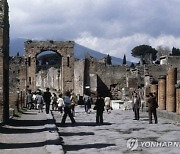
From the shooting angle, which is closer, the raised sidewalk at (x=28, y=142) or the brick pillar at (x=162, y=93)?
the raised sidewalk at (x=28, y=142)

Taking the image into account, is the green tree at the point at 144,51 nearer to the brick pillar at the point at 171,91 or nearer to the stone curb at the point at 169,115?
the brick pillar at the point at 171,91

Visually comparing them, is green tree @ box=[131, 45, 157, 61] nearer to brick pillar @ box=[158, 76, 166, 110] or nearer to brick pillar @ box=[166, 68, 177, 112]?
brick pillar @ box=[158, 76, 166, 110]

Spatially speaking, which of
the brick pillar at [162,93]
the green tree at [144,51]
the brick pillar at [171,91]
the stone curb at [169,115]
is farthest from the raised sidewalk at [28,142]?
the green tree at [144,51]

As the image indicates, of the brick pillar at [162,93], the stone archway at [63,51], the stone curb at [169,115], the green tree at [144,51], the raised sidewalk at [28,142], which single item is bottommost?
the raised sidewalk at [28,142]

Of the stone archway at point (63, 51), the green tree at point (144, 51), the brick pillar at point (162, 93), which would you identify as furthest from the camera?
the green tree at point (144, 51)

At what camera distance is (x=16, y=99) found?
29297 mm

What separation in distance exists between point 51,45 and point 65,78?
12.6 ft

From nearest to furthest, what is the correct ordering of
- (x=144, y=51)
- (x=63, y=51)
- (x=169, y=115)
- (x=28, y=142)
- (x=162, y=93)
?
1. (x=28, y=142)
2. (x=169, y=115)
3. (x=162, y=93)
4. (x=63, y=51)
5. (x=144, y=51)

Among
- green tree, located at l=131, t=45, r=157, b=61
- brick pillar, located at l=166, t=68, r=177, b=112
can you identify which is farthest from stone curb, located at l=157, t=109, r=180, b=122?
green tree, located at l=131, t=45, r=157, b=61

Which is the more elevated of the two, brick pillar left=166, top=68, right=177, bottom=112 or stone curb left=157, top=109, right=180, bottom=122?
brick pillar left=166, top=68, right=177, bottom=112

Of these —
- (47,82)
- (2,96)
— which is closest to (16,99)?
(2,96)

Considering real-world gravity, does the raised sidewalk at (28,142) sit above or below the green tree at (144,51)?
below

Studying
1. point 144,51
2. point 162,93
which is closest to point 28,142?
point 162,93

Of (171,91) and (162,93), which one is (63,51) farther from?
(171,91)
